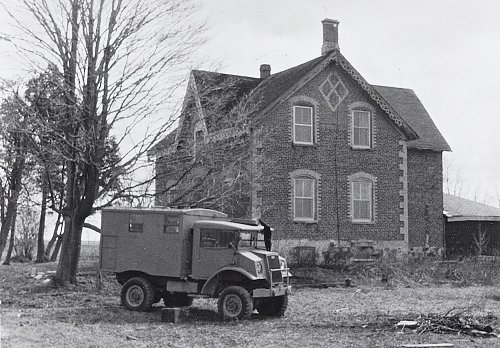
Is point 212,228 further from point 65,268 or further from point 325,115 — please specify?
point 325,115

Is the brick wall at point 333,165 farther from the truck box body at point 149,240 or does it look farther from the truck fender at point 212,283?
the truck fender at point 212,283

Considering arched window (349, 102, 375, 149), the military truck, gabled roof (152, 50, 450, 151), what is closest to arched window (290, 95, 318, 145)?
gabled roof (152, 50, 450, 151)

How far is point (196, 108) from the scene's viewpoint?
72.3 feet

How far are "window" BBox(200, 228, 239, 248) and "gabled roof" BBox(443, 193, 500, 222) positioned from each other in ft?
73.1

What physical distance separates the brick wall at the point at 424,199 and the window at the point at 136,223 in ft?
63.9

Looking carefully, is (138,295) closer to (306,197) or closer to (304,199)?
(304,199)

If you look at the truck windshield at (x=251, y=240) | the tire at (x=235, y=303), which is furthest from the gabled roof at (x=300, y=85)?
the tire at (x=235, y=303)

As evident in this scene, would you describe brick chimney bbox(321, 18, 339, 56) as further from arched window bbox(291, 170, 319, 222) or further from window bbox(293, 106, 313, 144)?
arched window bbox(291, 170, 319, 222)

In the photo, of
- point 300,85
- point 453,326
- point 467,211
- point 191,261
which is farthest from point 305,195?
point 453,326

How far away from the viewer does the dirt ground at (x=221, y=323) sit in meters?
12.4

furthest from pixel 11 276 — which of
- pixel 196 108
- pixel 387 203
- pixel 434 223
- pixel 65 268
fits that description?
pixel 434 223

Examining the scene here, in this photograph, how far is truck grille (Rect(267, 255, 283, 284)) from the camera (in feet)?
52.2

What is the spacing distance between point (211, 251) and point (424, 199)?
21021 mm

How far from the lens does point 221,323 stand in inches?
593
